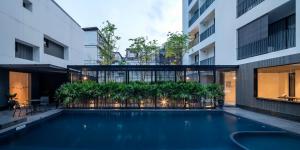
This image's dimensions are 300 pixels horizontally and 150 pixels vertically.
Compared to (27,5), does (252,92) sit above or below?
below

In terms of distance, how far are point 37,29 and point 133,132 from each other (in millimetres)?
10737

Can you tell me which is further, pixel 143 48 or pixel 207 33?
pixel 143 48

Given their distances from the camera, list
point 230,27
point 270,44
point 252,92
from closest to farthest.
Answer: point 270,44 → point 252,92 → point 230,27

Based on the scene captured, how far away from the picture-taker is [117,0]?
109ft

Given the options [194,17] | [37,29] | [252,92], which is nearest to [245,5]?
[252,92]

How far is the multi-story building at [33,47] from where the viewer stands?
42.0 feet

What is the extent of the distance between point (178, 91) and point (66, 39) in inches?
483

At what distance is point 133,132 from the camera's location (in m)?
9.85

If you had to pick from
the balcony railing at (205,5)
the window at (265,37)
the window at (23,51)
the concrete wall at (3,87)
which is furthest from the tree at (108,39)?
the window at (265,37)

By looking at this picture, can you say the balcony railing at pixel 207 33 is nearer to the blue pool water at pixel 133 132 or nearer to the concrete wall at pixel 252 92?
the concrete wall at pixel 252 92

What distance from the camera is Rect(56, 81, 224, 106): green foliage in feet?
51.2

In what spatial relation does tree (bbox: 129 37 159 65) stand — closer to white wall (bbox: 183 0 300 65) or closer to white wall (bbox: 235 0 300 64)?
white wall (bbox: 183 0 300 65)

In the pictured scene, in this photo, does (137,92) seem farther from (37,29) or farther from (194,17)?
(194,17)

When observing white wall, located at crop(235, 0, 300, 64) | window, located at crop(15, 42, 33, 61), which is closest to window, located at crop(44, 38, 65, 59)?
window, located at crop(15, 42, 33, 61)
